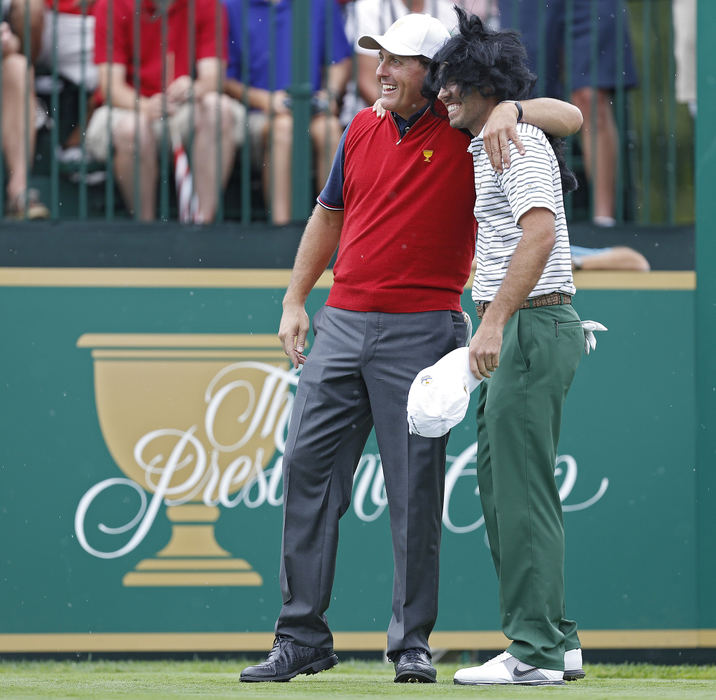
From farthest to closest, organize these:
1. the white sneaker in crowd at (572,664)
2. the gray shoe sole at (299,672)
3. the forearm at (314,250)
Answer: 1. the forearm at (314,250)
2. the white sneaker in crowd at (572,664)
3. the gray shoe sole at (299,672)

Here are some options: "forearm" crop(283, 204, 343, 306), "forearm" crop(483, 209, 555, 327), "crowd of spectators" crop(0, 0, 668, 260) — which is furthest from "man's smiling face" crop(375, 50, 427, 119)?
"crowd of spectators" crop(0, 0, 668, 260)

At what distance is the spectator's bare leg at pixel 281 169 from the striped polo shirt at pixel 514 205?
2.16m

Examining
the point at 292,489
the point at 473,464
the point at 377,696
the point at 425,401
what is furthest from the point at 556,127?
the point at 473,464

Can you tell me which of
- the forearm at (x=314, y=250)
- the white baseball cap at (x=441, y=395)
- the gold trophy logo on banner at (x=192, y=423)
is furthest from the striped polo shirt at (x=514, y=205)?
the gold trophy logo on banner at (x=192, y=423)

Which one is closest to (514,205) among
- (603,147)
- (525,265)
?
(525,265)

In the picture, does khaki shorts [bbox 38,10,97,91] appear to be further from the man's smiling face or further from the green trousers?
the green trousers

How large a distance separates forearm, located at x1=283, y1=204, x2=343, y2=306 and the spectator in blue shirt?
1619 mm

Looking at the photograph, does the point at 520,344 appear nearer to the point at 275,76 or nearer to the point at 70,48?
the point at 275,76

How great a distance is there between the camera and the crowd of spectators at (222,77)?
5801 mm

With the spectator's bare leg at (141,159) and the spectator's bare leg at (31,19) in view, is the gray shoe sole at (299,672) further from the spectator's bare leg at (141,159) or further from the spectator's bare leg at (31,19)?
the spectator's bare leg at (31,19)

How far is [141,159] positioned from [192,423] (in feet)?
4.07

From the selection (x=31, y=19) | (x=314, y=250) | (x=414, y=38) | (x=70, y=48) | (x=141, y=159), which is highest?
(x=31, y=19)

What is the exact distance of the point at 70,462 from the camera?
18.0ft

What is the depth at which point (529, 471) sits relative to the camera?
3666 mm
